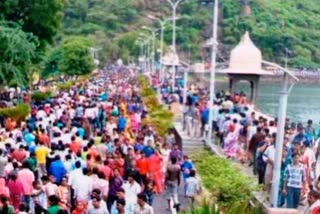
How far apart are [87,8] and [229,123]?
98198 mm

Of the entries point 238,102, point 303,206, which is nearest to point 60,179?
point 303,206

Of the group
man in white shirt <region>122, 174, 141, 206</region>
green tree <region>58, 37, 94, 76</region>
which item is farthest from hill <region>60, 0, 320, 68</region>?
man in white shirt <region>122, 174, 141, 206</region>

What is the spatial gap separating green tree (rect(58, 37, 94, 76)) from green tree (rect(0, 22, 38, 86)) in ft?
117

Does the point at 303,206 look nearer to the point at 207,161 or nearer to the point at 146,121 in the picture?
the point at 207,161

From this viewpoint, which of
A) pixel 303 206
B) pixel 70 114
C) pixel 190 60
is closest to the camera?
pixel 303 206

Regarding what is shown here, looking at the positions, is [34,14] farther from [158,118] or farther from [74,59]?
[74,59]

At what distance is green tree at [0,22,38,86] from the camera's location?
96.0 ft

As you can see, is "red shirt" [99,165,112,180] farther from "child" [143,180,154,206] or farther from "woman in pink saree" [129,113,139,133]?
"woman in pink saree" [129,113,139,133]

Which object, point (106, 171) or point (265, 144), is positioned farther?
point (265, 144)

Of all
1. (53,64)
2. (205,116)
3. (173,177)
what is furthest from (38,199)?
(53,64)

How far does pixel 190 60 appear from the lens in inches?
4323

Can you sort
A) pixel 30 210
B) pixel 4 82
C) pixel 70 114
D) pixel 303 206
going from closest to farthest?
pixel 30 210 < pixel 303 206 < pixel 70 114 < pixel 4 82

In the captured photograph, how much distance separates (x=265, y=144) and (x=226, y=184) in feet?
5.58

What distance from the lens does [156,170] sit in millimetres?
14859
